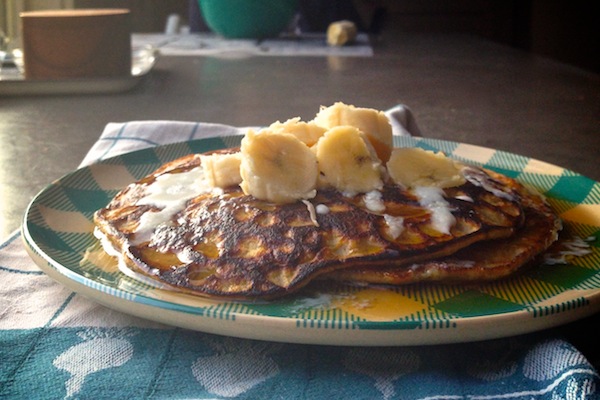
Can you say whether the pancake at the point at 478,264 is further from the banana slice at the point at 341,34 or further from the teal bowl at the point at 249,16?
the teal bowl at the point at 249,16

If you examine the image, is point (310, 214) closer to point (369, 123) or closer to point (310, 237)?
point (310, 237)

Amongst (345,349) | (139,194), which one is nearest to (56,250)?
(139,194)

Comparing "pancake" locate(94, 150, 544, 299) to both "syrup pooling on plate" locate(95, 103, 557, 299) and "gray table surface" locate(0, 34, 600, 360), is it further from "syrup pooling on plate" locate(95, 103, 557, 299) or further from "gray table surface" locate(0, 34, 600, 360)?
"gray table surface" locate(0, 34, 600, 360)

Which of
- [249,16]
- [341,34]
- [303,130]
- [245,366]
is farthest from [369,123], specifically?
[249,16]

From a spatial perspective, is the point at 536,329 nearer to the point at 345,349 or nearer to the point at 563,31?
the point at 345,349

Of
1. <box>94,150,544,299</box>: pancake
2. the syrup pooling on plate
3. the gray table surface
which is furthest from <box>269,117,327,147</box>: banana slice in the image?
the gray table surface

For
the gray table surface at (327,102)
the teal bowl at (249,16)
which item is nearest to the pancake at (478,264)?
the gray table surface at (327,102)

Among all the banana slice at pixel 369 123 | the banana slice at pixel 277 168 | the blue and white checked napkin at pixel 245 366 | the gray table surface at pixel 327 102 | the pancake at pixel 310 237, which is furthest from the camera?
the gray table surface at pixel 327 102
